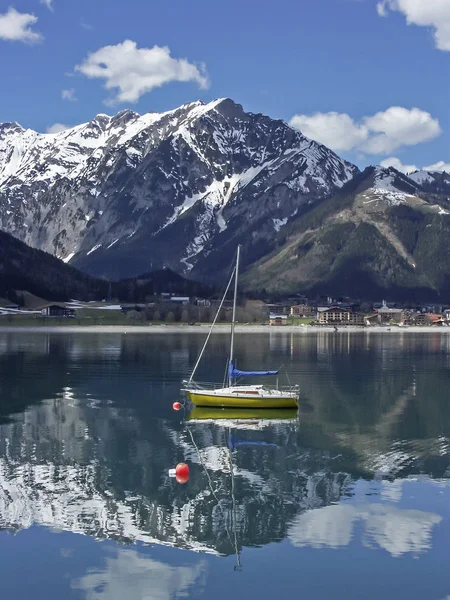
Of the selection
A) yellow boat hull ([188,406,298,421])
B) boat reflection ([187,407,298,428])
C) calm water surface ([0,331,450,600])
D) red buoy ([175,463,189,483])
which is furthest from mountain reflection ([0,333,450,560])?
yellow boat hull ([188,406,298,421])

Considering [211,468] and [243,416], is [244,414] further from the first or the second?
[211,468]

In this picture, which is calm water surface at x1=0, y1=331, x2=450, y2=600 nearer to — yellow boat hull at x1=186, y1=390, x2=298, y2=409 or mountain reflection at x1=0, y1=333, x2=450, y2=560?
mountain reflection at x1=0, y1=333, x2=450, y2=560

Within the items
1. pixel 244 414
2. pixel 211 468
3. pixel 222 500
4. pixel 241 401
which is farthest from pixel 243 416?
pixel 222 500

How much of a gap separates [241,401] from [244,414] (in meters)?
1.32

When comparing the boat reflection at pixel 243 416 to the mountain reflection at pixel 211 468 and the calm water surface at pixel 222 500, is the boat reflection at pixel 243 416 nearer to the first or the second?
the calm water surface at pixel 222 500

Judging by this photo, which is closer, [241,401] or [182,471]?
[182,471]

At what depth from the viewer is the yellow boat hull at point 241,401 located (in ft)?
260

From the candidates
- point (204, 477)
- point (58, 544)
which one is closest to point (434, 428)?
point (204, 477)

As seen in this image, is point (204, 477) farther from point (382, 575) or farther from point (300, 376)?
point (300, 376)

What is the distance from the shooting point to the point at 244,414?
7925cm

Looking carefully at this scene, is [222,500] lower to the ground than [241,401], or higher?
lower

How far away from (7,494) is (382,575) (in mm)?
23413

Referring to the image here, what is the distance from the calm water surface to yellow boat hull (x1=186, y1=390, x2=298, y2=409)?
5.36 ft

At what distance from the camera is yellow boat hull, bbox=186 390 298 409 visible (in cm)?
7925
